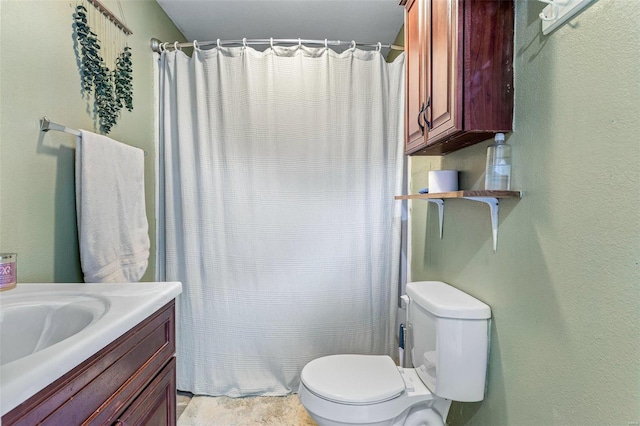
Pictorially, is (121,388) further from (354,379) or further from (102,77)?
(102,77)

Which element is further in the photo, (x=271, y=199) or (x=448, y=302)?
(x=271, y=199)

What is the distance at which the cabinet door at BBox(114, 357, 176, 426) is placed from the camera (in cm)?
78

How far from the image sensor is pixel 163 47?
73.8 inches

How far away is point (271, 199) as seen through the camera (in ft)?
6.33

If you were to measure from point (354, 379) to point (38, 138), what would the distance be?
1.43 meters

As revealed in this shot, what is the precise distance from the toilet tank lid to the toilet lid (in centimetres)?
32

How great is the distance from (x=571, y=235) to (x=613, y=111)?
0.29m

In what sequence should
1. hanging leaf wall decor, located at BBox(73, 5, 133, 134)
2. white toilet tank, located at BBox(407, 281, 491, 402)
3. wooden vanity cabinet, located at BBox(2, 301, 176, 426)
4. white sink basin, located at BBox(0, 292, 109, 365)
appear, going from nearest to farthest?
wooden vanity cabinet, located at BBox(2, 301, 176, 426)
white sink basin, located at BBox(0, 292, 109, 365)
white toilet tank, located at BBox(407, 281, 491, 402)
hanging leaf wall decor, located at BBox(73, 5, 133, 134)

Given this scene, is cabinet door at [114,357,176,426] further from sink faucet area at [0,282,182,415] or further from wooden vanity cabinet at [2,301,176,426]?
sink faucet area at [0,282,182,415]

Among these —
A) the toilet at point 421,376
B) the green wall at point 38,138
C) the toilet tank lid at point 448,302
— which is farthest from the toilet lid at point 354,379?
the green wall at point 38,138

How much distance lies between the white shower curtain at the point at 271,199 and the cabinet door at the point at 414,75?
51cm

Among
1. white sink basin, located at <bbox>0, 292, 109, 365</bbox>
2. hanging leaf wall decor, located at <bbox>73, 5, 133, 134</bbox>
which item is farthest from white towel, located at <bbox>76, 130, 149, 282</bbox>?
white sink basin, located at <bbox>0, 292, 109, 365</bbox>

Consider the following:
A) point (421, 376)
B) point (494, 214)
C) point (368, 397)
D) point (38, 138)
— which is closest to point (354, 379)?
point (368, 397)

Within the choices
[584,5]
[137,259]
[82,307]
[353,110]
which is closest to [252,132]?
[353,110]
